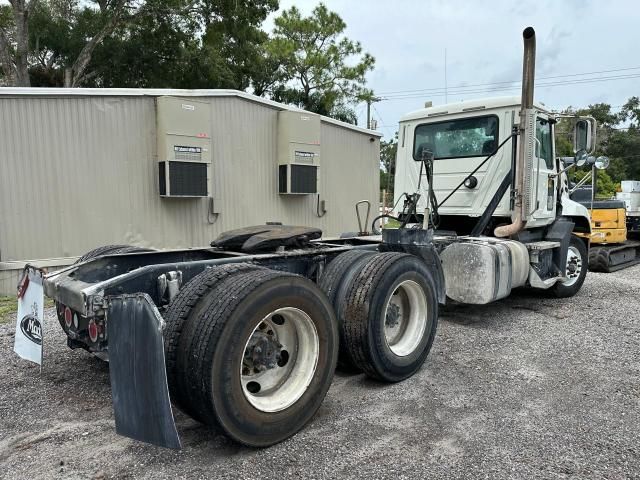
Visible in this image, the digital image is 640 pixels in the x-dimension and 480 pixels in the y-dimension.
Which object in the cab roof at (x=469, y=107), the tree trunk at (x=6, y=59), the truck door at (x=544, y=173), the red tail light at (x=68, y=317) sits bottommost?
the red tail light at (x=68, y=317)

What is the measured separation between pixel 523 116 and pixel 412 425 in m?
4.00

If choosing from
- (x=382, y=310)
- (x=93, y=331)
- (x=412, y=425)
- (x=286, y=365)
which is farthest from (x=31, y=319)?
(x=412, y=425)

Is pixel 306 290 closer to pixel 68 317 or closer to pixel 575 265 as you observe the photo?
pixel 68 317

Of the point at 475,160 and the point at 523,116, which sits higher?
the point at 523,116

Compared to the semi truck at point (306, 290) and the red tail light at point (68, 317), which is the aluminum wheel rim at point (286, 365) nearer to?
the semi truck at point (306, 290)

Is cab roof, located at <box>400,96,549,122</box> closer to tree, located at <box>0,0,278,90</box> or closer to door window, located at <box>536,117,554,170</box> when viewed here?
door window, located at <box>536,117,554,170</box>

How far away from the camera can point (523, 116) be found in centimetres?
593

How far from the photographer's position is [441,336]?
5.57 m

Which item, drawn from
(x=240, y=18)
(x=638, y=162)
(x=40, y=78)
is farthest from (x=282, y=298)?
(x=638, y=162)

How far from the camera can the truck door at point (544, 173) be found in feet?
21.4

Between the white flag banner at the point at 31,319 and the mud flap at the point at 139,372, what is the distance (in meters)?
1.04

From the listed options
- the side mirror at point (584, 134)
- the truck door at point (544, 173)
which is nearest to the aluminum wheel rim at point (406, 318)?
the truck door at point (544, 173)

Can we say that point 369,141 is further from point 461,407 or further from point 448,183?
point 461,407

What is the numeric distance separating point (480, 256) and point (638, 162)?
4675 centimetres
